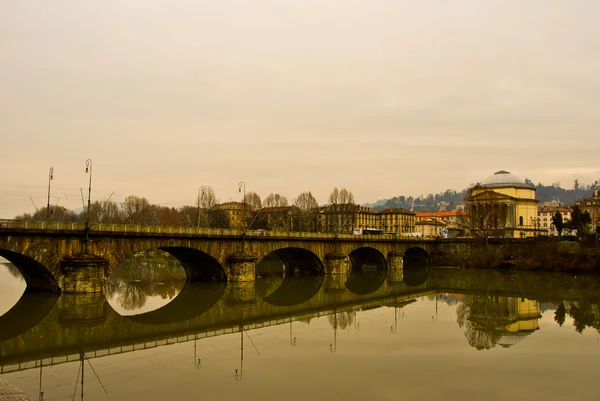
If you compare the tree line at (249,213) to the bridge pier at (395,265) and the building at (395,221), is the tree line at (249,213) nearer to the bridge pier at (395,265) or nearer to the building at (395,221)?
the bridge pier at (395,265)

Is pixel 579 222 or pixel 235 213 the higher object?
pixel 235 213

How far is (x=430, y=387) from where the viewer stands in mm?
17094

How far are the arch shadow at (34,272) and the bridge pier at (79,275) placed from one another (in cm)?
97

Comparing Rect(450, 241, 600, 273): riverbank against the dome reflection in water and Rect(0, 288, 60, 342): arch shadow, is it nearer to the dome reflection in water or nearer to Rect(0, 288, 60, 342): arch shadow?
the dome reflection in water

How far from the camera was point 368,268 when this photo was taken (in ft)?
260

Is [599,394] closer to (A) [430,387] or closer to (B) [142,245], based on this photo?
(A) [430,387]

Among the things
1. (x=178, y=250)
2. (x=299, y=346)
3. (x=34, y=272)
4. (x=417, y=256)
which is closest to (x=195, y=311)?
(x=299, y=346)

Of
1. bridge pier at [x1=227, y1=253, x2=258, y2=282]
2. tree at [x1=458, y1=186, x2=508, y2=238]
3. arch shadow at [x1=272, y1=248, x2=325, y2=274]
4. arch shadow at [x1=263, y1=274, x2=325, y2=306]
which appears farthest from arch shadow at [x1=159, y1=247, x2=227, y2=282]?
tree at [x1=458, y1=186, x2=508, y2=238]

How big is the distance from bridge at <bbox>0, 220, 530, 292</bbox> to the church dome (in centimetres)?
4124

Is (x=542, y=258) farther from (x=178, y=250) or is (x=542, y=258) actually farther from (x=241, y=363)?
(x=241, y=363)

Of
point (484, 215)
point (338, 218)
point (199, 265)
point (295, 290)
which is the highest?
point (484, 215)

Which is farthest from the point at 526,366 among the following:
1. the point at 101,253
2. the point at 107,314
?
the point at 101,253

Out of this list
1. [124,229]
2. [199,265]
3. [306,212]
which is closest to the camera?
[124,229]

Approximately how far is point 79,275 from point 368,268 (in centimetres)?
5083
